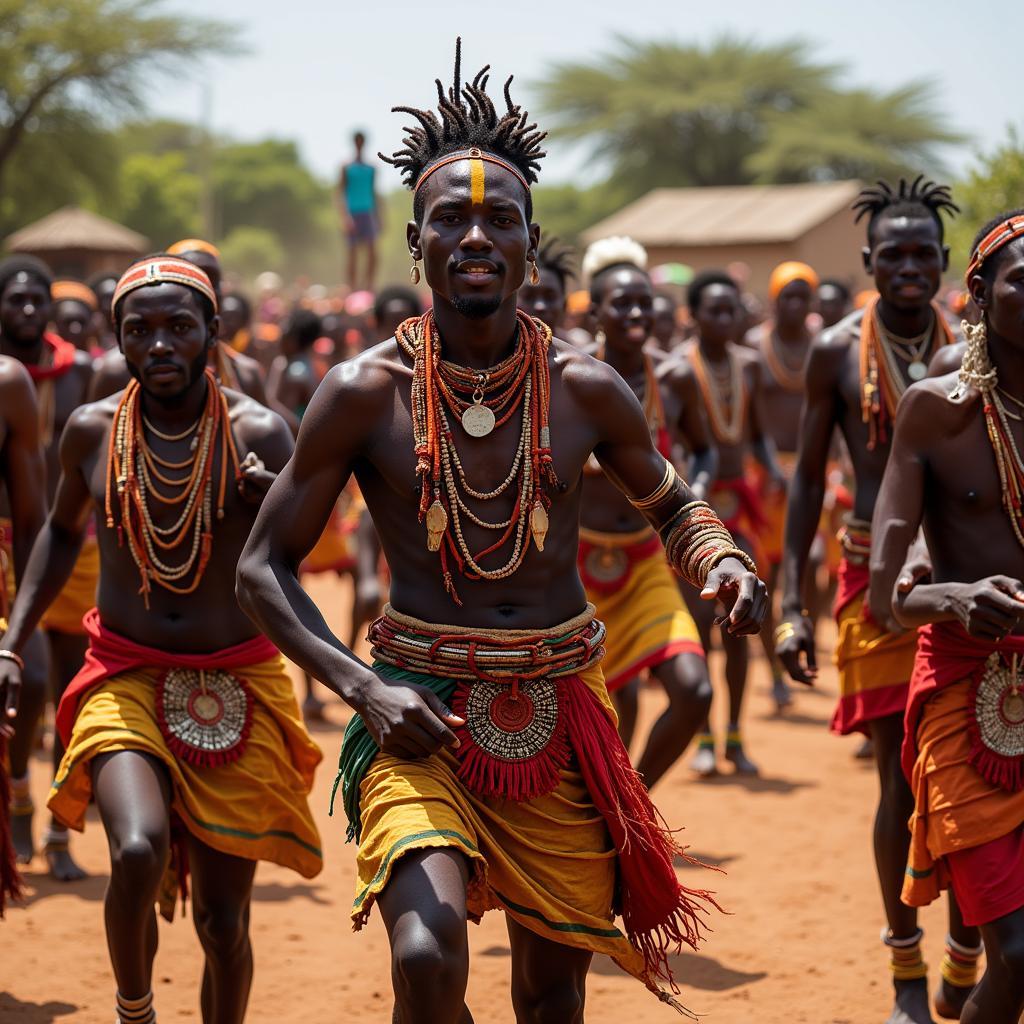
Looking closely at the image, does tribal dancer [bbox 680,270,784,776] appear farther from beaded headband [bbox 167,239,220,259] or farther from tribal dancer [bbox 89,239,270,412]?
beaded headband [bbox 167,239,220,259]

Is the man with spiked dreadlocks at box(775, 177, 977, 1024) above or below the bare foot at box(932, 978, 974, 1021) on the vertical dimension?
above

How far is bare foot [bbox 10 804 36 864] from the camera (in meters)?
7.50

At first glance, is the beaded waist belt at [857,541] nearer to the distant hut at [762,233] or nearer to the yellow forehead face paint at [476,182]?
the yellow forehead face paint at [476,182]

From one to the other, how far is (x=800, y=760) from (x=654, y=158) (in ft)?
169

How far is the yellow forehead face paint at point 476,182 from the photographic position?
13.2ft

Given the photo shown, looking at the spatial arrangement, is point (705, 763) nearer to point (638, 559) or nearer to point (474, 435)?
point (638, 559)

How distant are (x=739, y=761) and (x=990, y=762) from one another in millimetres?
5003

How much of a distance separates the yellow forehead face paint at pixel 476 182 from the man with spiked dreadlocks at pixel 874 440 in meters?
2.22

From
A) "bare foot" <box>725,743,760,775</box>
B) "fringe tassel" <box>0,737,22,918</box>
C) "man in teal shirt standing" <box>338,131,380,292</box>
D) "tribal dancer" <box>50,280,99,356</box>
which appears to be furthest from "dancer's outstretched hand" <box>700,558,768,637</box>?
"man in teal shirt standing" <box>338,131,380,292</box>

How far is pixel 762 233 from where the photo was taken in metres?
32.0

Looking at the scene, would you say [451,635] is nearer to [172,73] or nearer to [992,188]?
[992,188]

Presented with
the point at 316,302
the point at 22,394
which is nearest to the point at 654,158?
the point at 316,302

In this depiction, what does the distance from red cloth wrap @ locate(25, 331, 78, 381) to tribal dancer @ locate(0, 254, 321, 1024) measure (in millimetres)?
3201

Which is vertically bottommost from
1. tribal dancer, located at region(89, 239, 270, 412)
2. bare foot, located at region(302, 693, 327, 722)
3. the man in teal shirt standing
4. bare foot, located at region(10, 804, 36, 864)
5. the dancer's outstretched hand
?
bare foot, located at region(10, 804, 36, 864)
